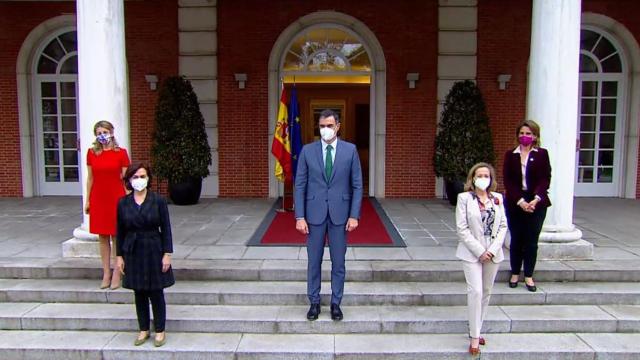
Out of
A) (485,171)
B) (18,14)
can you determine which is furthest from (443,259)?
(18,14)

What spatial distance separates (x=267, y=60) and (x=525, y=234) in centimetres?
685

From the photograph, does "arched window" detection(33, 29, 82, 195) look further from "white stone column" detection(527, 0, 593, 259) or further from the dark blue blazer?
"white stone column" detection(527, 0, 593, 259)

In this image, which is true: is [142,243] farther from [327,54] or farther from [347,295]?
[327,54]

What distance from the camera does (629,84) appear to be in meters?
10.5

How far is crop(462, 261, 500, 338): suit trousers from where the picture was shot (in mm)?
3812

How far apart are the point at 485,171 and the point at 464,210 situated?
33cm

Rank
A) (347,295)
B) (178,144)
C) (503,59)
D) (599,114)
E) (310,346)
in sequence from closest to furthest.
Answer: (310,346) < (347,295) < (178,144) < (503,59) < (599,114)

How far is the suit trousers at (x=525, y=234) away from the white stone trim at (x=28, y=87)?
→ 9.66 meters

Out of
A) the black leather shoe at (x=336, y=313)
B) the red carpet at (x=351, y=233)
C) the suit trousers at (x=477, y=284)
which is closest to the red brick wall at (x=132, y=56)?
the red carpet at (x=351, y=233)

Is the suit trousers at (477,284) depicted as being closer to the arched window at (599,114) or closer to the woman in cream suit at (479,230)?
the woman in cream suit at (479,230)

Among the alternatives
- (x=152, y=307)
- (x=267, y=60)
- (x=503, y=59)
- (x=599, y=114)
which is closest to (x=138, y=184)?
(x=152, y=307)

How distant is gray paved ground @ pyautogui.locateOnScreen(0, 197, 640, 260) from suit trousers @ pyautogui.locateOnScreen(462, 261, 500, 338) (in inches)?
68.6

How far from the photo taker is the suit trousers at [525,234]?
4840 mm

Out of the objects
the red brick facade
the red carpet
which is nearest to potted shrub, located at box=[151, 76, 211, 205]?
the red brick facade
